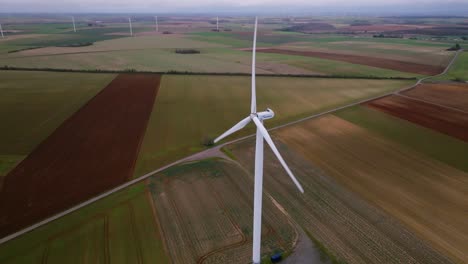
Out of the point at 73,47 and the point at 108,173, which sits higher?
the point at 73,47

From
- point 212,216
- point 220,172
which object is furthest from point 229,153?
point 212,216

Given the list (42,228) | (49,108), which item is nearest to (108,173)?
(42,228)

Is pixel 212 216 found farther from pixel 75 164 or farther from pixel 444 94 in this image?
pixel 444 94

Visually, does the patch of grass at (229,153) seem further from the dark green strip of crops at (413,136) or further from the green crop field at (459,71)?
the green crop field at (459,71)

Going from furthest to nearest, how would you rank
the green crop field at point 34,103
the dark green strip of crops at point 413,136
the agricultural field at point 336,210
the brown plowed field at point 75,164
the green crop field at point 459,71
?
the green crop field at point 459,71 < the green crop field at point 34,103 < the dark green strip of crops at point 413,136 < the brown plowed field at point 75,164 < the agricultural field at point 336,210

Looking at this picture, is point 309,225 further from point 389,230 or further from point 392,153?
point 392,153

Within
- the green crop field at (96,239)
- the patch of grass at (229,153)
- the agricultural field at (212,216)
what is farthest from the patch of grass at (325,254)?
the patch of grass at (229,153)
